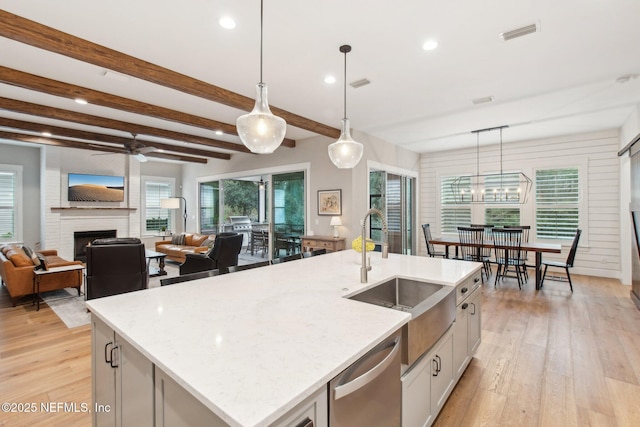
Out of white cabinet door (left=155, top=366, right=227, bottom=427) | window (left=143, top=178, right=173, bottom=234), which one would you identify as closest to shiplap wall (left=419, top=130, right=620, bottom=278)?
white cabinet door (left=155, top=366, right=227, bottom=427)

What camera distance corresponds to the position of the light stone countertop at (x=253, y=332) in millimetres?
864

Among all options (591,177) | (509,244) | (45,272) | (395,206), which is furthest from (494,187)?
(45,272)

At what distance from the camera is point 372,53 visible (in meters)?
2.90

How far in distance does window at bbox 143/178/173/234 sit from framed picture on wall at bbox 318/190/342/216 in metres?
5.77

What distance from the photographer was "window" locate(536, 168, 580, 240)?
239 inches

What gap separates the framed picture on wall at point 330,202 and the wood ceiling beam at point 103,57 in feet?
8.09

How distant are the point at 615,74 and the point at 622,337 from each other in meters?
2.90

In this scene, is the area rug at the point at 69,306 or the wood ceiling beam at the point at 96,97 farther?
the area rug at the point at 69,306

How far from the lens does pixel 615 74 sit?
335 cm

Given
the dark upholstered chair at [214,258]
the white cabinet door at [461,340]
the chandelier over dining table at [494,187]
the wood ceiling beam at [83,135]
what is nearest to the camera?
the white cabinet door at [461,340]

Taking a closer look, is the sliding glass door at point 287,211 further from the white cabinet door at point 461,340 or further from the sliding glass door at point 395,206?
the white cabinet door at point 461,340

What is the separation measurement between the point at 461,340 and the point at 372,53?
2673 mm

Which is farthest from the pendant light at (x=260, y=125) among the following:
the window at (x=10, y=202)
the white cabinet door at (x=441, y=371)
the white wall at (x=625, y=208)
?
the window at (x=10, y=202)

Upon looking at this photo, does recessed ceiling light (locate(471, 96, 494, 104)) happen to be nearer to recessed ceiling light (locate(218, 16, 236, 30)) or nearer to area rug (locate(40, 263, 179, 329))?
recessed ceiling light (locate(218, 16, 236, 30))
